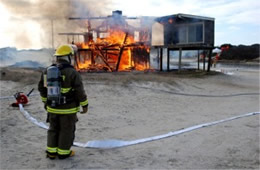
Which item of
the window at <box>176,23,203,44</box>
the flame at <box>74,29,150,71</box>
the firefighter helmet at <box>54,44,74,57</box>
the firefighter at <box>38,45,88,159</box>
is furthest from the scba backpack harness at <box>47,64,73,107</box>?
the window at <box>176,23,203,44</box>

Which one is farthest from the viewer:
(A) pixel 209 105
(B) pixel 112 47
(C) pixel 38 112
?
(B) pixel 112 47

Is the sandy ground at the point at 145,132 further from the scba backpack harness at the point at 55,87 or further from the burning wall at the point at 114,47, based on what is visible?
the burning wall at the point at 114,47

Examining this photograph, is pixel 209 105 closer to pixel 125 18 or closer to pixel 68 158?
pixel 68 158

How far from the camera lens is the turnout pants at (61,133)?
13.0 feet

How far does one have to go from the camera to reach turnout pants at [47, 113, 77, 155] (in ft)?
13.0

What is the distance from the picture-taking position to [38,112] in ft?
22.8

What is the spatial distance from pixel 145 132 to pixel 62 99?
2238 millimetres

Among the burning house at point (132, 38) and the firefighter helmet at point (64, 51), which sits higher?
the burning house at point (132, 38)

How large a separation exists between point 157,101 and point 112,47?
32.5ft

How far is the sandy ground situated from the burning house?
331 inches

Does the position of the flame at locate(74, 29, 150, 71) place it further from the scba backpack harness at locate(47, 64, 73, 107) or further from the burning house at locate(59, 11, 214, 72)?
the scba backpack harness at locate(47, 64, 73, 107)

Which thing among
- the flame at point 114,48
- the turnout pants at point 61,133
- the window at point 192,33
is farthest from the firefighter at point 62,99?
the window at point 192,33

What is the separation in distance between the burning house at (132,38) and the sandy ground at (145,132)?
27.6 ft

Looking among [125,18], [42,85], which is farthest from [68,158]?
[125,18]
